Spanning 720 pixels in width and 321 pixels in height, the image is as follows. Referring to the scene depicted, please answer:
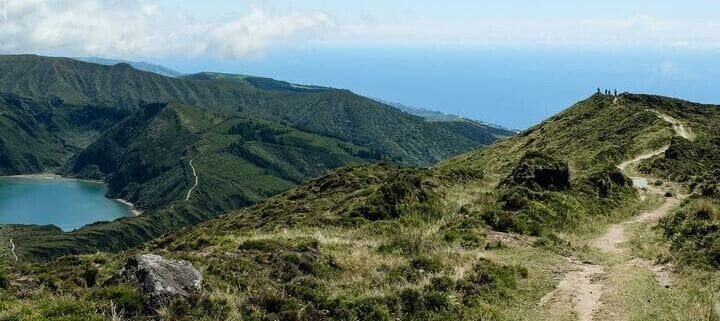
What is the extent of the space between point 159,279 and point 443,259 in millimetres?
14332

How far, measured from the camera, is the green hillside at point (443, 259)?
2097 cm

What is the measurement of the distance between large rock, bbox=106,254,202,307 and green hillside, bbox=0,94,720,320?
51 cm

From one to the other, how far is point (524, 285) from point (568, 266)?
5045 mm

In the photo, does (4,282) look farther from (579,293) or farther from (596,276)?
(596,276)

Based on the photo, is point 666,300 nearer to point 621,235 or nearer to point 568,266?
point 568,266

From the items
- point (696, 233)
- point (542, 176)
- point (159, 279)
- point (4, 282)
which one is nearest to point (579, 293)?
point (696, 233)

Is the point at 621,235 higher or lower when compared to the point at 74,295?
lower

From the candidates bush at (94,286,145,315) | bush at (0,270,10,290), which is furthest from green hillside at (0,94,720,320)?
bush at (0,270,10,290)

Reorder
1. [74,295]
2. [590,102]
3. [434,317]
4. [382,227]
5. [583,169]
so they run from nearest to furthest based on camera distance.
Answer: [74,295] → [434,317] → [382,227] → [583,169] → [590,102]

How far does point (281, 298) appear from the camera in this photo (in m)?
21.0

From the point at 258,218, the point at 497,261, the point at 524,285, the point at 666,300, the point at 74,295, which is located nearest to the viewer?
the point at 74,295

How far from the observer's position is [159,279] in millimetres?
19969

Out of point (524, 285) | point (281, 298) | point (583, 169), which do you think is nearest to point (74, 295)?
point (281, 298)

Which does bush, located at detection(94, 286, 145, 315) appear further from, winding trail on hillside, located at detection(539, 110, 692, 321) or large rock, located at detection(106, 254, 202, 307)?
winding trail on hillside, located at detection(539, 110, 692, 321)
